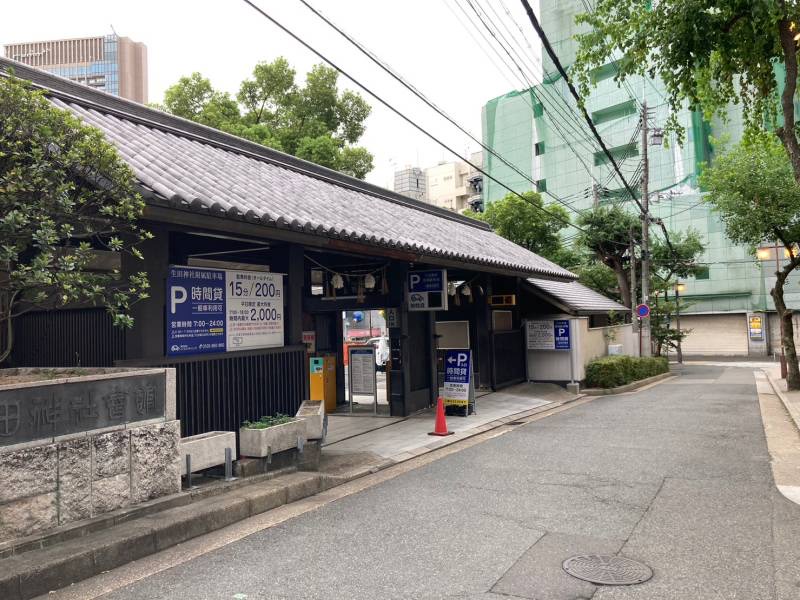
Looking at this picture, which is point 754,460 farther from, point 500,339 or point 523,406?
point 500,339

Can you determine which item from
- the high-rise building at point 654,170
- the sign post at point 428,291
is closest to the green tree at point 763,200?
the sign post at point 428,291

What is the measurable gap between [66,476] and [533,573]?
A: 4.18 m

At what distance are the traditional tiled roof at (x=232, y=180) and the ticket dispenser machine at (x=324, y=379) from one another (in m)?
4.31

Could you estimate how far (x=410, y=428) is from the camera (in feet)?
39.6

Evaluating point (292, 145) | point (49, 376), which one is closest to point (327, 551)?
point (49, 376)

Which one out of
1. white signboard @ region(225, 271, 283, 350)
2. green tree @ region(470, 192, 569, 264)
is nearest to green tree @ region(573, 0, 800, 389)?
white signboard @ region(225, 271, 283, 350)

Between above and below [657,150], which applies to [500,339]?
below

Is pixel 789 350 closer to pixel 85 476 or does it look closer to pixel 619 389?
pixel 619 389

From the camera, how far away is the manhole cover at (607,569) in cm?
457

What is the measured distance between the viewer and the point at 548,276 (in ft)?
58.8

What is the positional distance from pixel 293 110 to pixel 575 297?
55.7 ft

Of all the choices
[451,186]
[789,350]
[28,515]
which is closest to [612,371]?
[789,350]

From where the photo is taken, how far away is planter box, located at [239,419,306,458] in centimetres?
744

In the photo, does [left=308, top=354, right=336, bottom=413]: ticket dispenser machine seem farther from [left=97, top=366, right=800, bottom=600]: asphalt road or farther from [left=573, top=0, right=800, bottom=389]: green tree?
[left=573, top=0, right=800, bottom=389]: green tree
